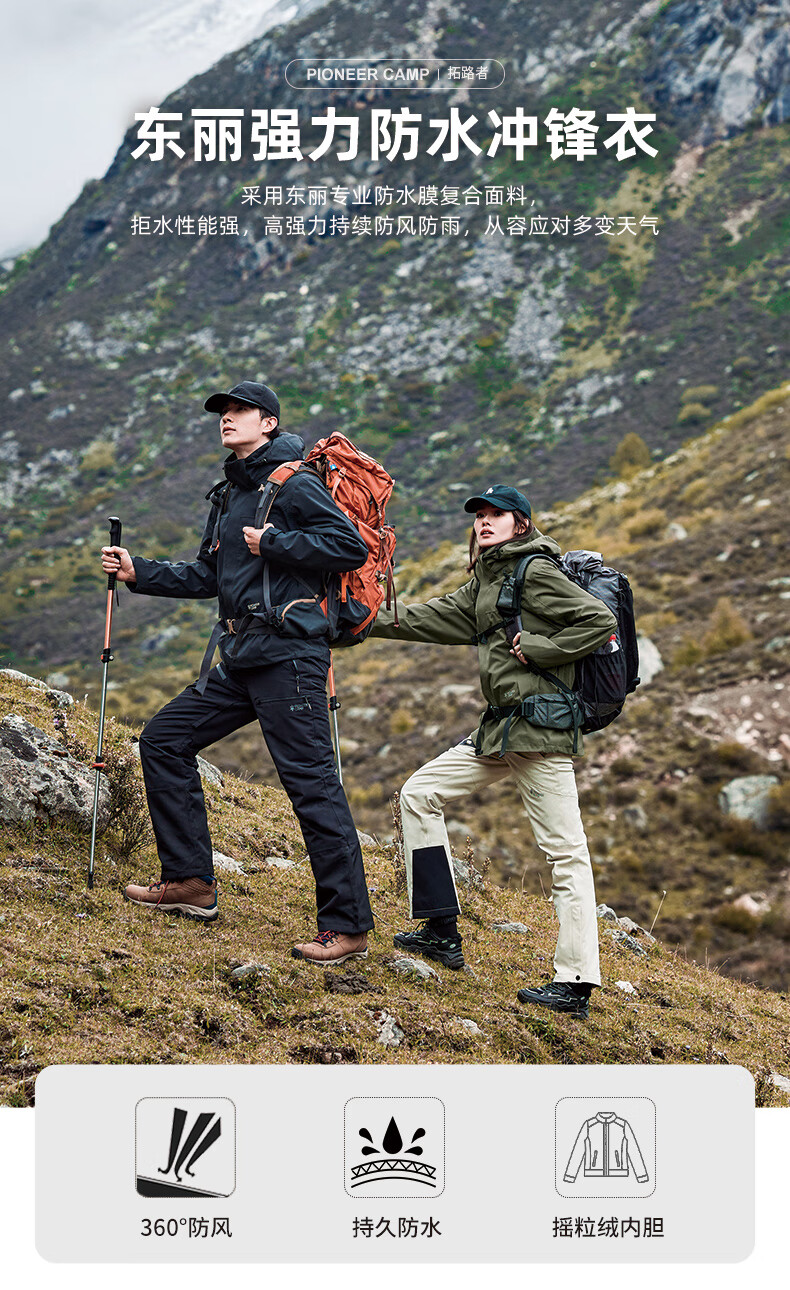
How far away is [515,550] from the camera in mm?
4977

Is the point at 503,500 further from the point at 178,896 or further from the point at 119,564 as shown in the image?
the point at 178,896

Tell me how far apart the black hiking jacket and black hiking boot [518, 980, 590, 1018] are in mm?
1950

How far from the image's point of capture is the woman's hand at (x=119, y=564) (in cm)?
518

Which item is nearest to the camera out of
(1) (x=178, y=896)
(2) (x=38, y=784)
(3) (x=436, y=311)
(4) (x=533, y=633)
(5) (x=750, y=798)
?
(4) (x=533, y=633)

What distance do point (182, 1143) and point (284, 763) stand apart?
91.0 inches

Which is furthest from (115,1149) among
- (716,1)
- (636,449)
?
(716,1)

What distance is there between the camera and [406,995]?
470 centimetres

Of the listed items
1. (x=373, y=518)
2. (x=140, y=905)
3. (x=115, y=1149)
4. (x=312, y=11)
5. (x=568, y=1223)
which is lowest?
(x=568, y=1223)

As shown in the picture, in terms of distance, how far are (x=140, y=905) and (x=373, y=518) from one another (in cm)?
228

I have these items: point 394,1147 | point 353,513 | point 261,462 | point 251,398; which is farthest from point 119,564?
point 394,1147

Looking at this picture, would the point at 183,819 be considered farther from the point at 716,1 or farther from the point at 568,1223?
the point at 716,1

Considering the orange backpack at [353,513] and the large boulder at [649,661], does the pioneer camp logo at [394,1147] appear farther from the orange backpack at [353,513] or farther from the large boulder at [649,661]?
the large boulder at [649,661]

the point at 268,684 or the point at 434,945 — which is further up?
the point at 268,684

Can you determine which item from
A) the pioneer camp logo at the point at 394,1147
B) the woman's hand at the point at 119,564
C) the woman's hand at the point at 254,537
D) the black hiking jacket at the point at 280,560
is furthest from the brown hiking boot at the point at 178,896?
the pioneer camp logo at the point at 394,1147
